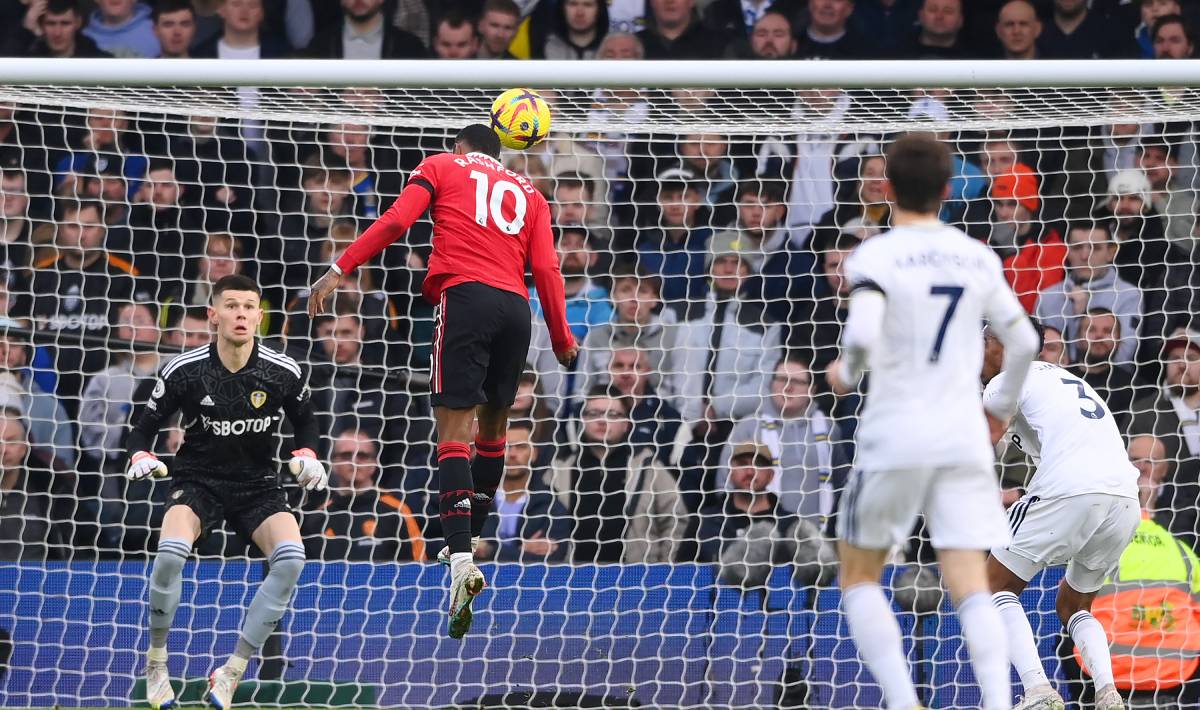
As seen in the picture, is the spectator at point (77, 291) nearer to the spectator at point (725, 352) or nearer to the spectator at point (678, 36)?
the spectator at point (725, 352)

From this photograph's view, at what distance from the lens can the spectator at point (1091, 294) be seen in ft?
28.9

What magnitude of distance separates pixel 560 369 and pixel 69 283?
306cm

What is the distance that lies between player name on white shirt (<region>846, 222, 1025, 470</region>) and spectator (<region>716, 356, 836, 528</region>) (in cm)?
400

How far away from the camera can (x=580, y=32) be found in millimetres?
10156

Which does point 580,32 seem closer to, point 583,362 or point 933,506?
point 583,362

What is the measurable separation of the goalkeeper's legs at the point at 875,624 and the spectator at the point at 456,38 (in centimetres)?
627

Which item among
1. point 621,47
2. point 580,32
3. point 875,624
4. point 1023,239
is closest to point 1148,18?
point 1023,239

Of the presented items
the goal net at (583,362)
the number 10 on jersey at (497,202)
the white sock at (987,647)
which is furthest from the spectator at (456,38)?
the white sock at (987,647)

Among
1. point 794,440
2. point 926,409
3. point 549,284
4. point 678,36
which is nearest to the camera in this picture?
point 926,409

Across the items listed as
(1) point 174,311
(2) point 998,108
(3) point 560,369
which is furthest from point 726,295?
(1) point 174,311

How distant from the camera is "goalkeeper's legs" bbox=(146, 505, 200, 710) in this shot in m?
6.79

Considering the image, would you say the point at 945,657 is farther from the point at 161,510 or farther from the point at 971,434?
the point at 161,510

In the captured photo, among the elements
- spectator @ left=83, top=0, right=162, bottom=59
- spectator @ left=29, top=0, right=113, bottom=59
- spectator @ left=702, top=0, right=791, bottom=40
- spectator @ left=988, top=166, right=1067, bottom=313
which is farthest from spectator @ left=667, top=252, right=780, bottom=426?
spectator @ left=29, top=0, right=113, bottom=59

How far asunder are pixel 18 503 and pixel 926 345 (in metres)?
5.98
